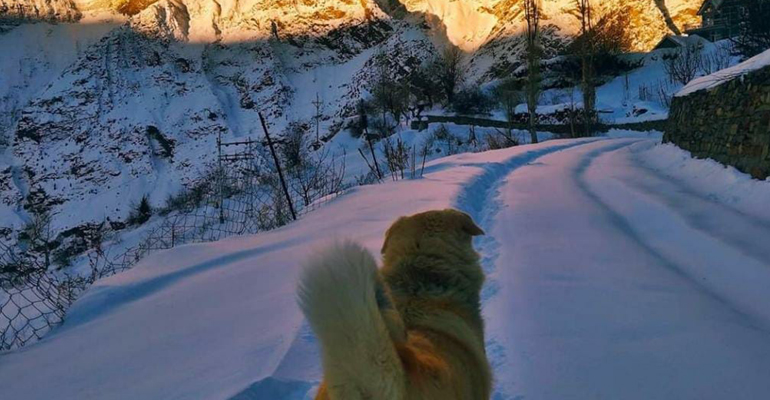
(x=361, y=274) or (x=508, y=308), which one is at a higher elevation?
(x=361, y=274)

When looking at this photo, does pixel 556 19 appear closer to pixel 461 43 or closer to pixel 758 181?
pixel 461 43

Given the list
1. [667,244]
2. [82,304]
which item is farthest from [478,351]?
[667,244]

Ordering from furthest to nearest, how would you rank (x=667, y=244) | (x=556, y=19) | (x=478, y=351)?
(x=556, y=19), (x=667, y=244), (x=478, y=351)

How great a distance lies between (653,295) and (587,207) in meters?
3.19

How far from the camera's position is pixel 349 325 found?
46.9 inches

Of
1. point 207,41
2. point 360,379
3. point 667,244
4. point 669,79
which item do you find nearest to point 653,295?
point 667,244

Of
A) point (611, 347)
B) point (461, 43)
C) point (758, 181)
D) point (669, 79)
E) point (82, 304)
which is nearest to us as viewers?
point (611, 347)

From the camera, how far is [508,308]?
133 inches

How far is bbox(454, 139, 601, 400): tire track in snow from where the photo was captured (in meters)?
2.84

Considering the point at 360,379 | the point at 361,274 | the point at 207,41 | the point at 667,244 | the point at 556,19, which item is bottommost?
the point at 667,244

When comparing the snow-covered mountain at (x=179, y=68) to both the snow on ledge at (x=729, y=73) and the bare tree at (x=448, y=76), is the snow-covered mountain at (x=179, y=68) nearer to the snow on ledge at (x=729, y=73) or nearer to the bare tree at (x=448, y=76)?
the bare tree at (x=448, y=76)

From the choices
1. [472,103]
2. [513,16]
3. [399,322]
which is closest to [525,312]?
[399,322]

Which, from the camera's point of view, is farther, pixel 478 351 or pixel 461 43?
pixel 461 43

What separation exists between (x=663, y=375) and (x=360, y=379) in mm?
2037
